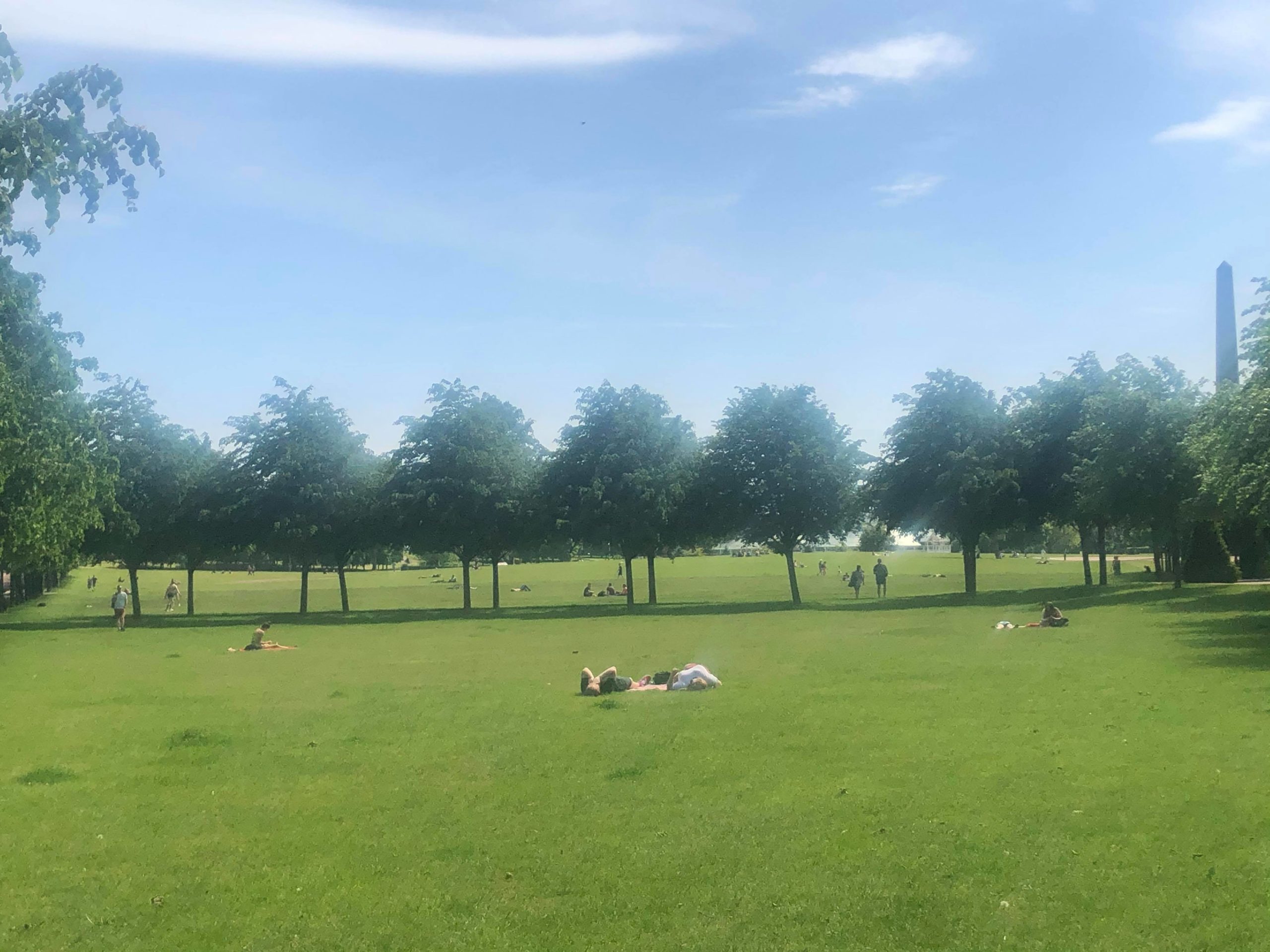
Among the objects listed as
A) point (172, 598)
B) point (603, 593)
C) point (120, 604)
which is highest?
point (120, 604)

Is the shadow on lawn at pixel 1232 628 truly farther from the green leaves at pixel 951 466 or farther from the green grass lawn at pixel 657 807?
the green leaves at pixel 951 466

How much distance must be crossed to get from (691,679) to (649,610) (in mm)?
35721

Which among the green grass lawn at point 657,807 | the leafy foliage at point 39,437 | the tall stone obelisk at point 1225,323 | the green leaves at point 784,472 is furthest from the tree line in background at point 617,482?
the green grass lawn at point 657,807

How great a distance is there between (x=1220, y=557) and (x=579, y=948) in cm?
5418

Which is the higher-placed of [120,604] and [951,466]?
[951,466]

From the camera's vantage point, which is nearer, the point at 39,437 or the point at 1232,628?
the point at 1232,628

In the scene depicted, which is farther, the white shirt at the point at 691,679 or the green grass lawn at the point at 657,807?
the white shirt at the point at 691,679

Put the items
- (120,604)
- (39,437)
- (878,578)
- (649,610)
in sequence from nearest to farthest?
1. (39,437)
2. (120,604)
3. (649,610)
4. (878,578)

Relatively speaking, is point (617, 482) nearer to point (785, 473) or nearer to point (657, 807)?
point (785, 473)

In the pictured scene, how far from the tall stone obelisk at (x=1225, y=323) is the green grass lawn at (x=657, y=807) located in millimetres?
52130

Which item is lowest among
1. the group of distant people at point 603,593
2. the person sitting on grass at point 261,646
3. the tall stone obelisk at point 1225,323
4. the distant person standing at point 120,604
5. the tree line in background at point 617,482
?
the group of distant people at point 603,593

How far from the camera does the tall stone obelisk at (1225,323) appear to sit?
72188mm

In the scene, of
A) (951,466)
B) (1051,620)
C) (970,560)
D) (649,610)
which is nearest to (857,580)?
(970,560)

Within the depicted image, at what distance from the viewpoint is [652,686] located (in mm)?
22297
